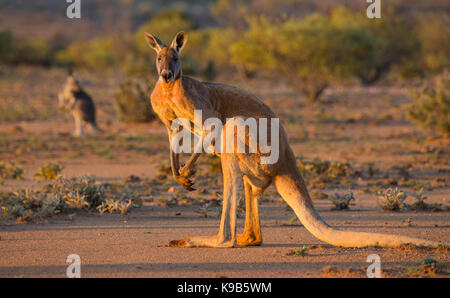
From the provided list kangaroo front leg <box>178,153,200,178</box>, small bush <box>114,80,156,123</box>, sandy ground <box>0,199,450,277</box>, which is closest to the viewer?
sandy ground <box>0,199,450,277</box>

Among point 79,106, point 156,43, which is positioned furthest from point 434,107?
point 156,43

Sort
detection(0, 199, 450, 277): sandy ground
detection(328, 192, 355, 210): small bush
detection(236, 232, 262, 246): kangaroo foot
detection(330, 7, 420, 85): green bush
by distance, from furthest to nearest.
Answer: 1. detection(330, 7, 420, 85): green bush
2. detection(328, 192, 355, 210): small bush
3. detection(236, 232, 262, 246): kangaroo foot
4. detection(0, 199, 450, 277): sandy ground

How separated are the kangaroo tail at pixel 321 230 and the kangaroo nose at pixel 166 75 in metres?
1.48

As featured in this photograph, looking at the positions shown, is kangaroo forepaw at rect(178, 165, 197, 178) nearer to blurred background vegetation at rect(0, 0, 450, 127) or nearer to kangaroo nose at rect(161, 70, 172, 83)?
kangaroo nose at rect(161, 70, 172, 83)

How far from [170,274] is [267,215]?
3.30 metres

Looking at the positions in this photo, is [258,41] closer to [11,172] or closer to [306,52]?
[306,52]

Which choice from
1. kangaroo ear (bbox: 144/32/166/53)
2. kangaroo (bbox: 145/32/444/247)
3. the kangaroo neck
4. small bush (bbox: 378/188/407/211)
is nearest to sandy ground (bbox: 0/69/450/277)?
small bush (bbox: 378/188/407/211)

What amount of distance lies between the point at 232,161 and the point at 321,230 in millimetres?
1091

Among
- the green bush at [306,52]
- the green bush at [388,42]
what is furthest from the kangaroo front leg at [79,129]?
the green bush at [388,42]

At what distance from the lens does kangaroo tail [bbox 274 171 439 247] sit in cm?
597

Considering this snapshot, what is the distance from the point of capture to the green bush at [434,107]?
16.0 metres

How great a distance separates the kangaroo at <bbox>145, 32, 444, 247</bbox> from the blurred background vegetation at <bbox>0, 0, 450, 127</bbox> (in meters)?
10.9

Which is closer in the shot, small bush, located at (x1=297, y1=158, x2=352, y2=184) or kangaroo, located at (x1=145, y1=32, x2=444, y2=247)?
kangaroo, located at (x1=145, y1=32, x2=444, y2=247)

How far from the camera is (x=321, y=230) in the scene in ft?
19.7
